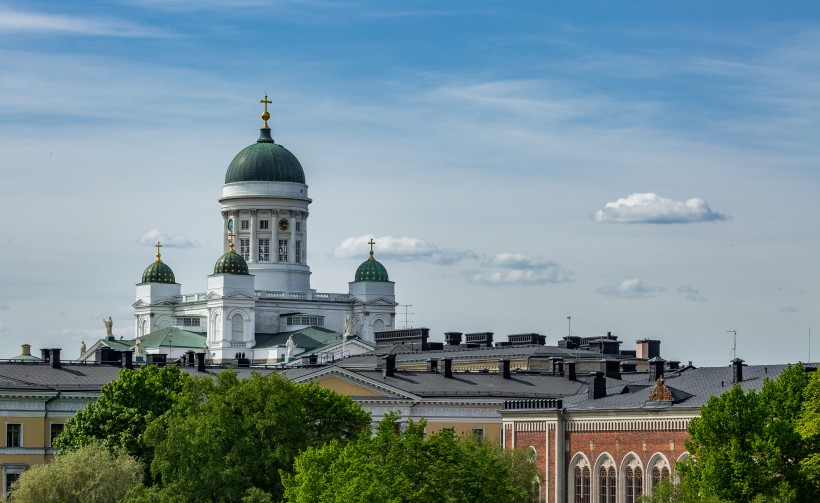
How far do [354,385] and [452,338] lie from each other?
156 ft

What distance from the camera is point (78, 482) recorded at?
10500 cm

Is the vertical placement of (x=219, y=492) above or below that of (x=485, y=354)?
below

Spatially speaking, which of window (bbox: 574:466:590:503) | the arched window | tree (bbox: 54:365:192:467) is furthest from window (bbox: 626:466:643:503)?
tree (bbox: 54:365:192:467)

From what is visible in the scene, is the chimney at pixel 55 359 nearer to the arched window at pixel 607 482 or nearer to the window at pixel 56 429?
the window at pixel 56 429

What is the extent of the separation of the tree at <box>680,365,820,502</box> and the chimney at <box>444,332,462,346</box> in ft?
295

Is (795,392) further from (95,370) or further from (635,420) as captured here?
(95,370)

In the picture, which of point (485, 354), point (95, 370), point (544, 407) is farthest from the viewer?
point (485, 354)

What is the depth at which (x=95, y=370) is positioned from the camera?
441ft

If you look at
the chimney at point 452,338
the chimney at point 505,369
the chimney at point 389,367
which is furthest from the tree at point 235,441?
the chimney at point 452,338

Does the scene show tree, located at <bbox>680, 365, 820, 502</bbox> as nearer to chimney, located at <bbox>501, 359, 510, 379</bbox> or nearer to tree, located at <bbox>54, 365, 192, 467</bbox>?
tree, located at <bbox>54, 365, 192, 467</bbox>

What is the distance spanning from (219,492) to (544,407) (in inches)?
1050

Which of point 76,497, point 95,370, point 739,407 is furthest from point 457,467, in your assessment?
point 95,370

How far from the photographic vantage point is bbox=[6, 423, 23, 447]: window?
4850 inches

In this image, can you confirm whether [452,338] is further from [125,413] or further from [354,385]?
[125,413]
